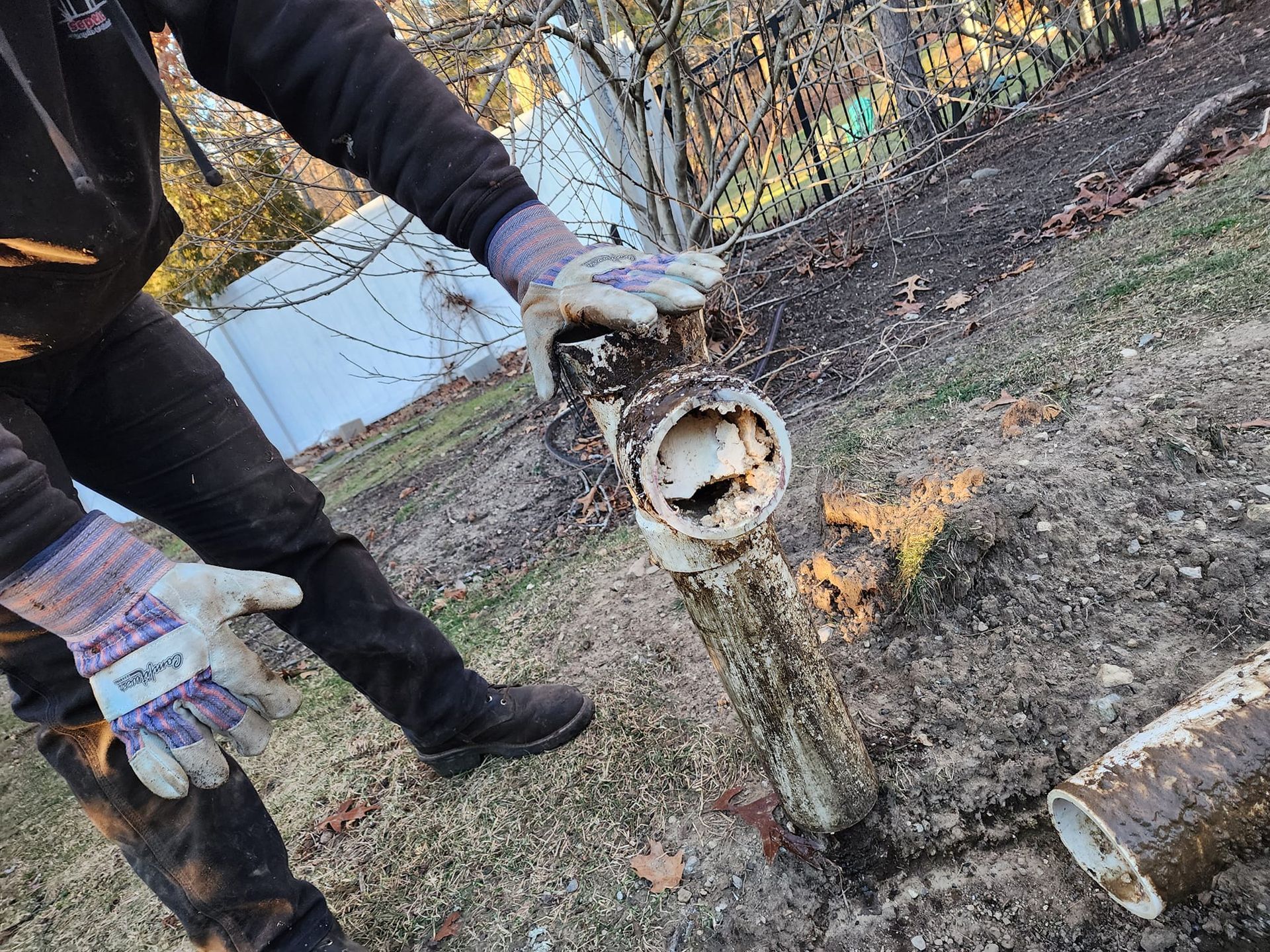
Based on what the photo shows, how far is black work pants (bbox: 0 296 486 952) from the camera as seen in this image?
5.16 ft

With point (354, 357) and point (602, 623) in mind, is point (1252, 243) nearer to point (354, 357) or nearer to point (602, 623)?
point (602, 623)

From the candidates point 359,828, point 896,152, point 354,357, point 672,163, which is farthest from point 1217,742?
point 354,357

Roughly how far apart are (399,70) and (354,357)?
10.4 metres

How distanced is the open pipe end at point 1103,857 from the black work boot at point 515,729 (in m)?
1.40

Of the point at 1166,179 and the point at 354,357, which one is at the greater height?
the point at 354,357

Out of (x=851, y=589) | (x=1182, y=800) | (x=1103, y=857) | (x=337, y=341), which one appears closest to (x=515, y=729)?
(x=851, y=589)

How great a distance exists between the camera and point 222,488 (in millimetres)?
1860

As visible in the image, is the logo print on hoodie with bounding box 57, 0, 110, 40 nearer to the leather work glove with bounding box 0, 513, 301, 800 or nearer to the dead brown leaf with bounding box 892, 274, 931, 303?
the leather work glove with bounding box 0, 513, 301, 800

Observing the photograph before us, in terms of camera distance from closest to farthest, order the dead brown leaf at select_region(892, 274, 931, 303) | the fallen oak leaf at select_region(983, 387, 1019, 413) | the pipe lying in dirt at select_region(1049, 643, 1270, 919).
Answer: the pipe lying in dirt at select_region(1049, 643, 1270, 919), the fallen oak leaf at select_region(983, 387, 1019, 413), the dead brown leaf at select_region(892, 274, 931, 303)

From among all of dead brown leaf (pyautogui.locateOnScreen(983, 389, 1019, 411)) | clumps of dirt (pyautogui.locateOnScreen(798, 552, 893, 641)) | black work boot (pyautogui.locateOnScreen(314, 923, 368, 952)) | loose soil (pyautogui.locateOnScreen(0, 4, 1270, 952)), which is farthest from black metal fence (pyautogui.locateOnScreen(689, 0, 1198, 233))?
black work boot (pyautogui.locateOnScreen(314, 923, 368, 952))

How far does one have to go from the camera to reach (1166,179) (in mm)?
4066

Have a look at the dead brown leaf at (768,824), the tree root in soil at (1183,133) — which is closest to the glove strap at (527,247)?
the dead brown leaf at (768,824)

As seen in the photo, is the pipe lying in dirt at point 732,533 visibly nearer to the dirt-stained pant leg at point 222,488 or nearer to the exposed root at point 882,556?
the exposed root at point 882,556

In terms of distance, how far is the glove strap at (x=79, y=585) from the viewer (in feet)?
4.08
